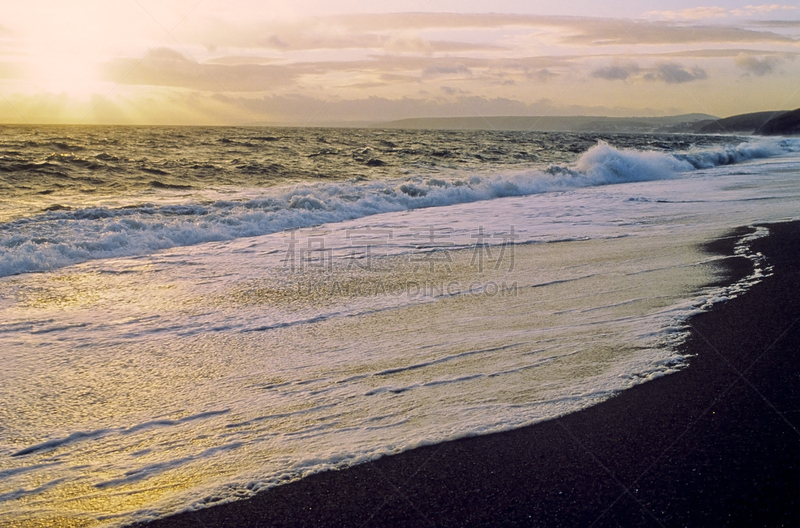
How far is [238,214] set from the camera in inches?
440

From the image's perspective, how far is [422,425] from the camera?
10.9ft

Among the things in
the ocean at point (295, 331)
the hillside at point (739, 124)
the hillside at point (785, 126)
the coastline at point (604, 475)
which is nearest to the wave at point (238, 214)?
the ocean at point (295, 331)

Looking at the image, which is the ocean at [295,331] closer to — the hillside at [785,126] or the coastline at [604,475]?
the coastline at [604,475]

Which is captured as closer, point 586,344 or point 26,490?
point 26,490

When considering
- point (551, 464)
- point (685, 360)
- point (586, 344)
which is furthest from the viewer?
point (586, 344)

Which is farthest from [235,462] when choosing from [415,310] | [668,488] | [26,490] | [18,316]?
[18,316]

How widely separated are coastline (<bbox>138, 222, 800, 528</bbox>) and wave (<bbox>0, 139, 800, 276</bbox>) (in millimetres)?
6611

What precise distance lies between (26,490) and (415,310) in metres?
3.51

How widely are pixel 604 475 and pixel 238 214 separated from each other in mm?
9666

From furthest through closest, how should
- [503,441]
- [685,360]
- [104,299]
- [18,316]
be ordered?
1. [104,299]
2. [18,316]
3. [685,360]
4. [503,441]

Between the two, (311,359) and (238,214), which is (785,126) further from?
(311,359)

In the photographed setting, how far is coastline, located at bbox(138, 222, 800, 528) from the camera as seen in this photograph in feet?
8.36

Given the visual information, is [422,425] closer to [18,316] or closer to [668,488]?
[668,488]

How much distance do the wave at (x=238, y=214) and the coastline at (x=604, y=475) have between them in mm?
6611
